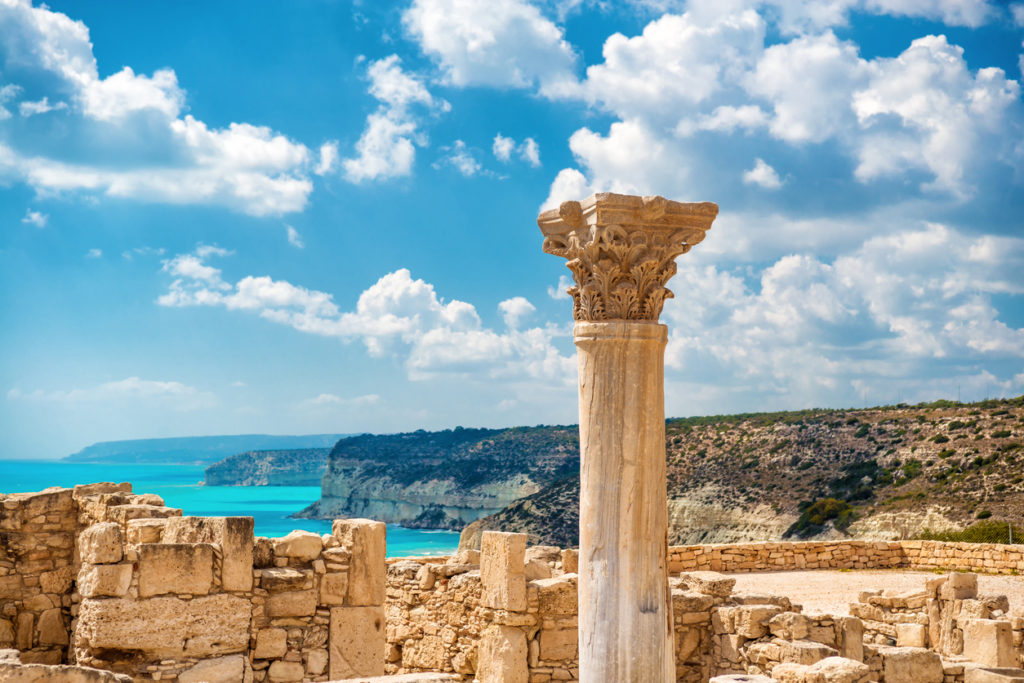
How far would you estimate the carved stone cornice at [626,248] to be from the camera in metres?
6.18

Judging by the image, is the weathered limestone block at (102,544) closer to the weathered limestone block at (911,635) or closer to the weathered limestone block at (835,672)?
the weathered limestone block at (835,672)

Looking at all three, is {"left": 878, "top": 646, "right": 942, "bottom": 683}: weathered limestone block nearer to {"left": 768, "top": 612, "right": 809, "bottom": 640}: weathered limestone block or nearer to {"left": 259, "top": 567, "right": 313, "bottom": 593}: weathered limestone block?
{"left": 768, "top": 612, "right": 809, "bottom": 640}: weathered limestone block

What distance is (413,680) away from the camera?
17.7 feet

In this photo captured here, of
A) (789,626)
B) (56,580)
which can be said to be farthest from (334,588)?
(789,626)

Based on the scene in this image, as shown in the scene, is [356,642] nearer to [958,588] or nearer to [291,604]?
[291,604]

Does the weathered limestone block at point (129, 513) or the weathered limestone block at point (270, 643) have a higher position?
the weathered limestone block at point (129, 513)

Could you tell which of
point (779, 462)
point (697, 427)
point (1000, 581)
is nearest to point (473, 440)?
point (697, 427)

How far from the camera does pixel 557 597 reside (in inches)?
363

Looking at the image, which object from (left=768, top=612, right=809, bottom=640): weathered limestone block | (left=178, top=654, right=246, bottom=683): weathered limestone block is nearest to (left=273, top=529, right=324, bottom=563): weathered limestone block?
(left=178, top=654, right=246, bottom=683): weathered limestone block

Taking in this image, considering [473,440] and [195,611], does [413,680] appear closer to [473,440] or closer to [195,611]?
[195,611]

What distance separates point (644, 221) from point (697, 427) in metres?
47.3

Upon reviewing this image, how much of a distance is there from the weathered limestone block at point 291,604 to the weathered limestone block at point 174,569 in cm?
60

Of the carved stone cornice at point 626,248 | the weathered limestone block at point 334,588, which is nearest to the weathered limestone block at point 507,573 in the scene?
the weathered limestone block at point 334,588

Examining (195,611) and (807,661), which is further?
(807,661)
